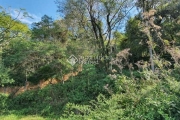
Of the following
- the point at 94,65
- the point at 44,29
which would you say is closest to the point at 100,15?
the point at 94,65

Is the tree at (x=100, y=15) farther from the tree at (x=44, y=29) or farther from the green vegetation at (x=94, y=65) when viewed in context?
the tree at (x=44, y=29)

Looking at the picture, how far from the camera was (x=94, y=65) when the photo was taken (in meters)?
12.0

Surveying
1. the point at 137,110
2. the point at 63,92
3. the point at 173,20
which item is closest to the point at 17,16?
the point at 63,92

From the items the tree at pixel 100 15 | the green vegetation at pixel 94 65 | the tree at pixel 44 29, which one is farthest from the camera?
the tree at pixel 44 29

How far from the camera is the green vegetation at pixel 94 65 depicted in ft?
10.3

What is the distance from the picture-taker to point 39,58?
10.2 meters

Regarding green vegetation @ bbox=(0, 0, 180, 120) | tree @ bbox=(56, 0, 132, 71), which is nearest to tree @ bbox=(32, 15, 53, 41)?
green vegetation @ bbox=(0, 0, 180, 120)

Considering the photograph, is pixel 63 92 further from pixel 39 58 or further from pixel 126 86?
pixel 126 86

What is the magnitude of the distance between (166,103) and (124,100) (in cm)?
94

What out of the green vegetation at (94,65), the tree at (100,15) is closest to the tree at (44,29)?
the green vegetation at (94,65)

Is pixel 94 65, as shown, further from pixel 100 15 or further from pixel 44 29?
pixel 44 29

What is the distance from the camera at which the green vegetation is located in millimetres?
3142

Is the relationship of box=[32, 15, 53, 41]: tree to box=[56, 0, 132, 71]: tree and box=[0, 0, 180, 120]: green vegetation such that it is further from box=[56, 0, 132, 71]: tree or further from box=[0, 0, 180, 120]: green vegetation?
box=[56, 0, 132, 71]: tree

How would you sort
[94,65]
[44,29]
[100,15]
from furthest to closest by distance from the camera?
[44,29]
[100,15]
[94,65]
